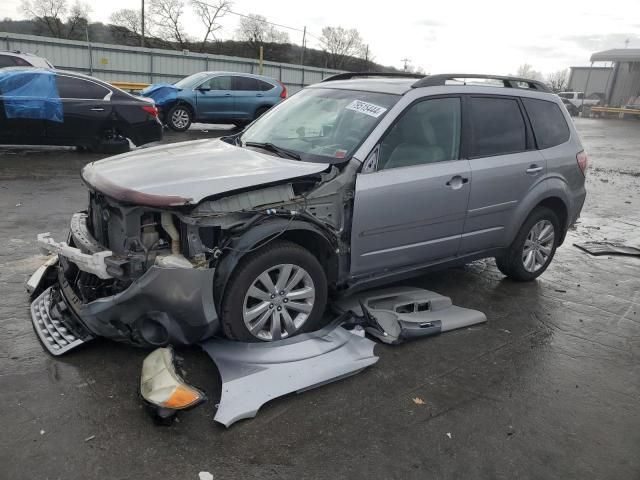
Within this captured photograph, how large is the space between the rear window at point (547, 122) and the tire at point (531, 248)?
2.13ft

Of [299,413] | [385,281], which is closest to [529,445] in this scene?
[299,413]

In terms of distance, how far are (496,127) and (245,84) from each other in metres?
12.0

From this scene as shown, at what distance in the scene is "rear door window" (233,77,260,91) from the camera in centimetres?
1518

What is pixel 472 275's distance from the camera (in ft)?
17.6

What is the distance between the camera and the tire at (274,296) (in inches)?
127

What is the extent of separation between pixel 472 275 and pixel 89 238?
3.62 m

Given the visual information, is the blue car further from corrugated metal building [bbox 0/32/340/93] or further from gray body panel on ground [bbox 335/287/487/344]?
gray body panel on ground [bbox 335/287/487/344]

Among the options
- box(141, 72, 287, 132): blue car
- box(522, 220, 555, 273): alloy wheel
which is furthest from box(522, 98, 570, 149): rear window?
box(141, 72, 287, 132): blue car

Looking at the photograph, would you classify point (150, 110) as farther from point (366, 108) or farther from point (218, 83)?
point (366, 108)

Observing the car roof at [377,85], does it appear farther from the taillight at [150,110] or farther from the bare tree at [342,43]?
the bare tree at [342,43]

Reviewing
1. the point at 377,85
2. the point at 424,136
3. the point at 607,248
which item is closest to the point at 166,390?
the point at 424,136

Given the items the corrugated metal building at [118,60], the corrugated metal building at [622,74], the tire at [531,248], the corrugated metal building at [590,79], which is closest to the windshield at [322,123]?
the tire at [531,248]

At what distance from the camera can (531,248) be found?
5.09 metres

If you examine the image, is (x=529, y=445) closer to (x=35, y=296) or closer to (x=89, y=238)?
(x=89, y=238)
